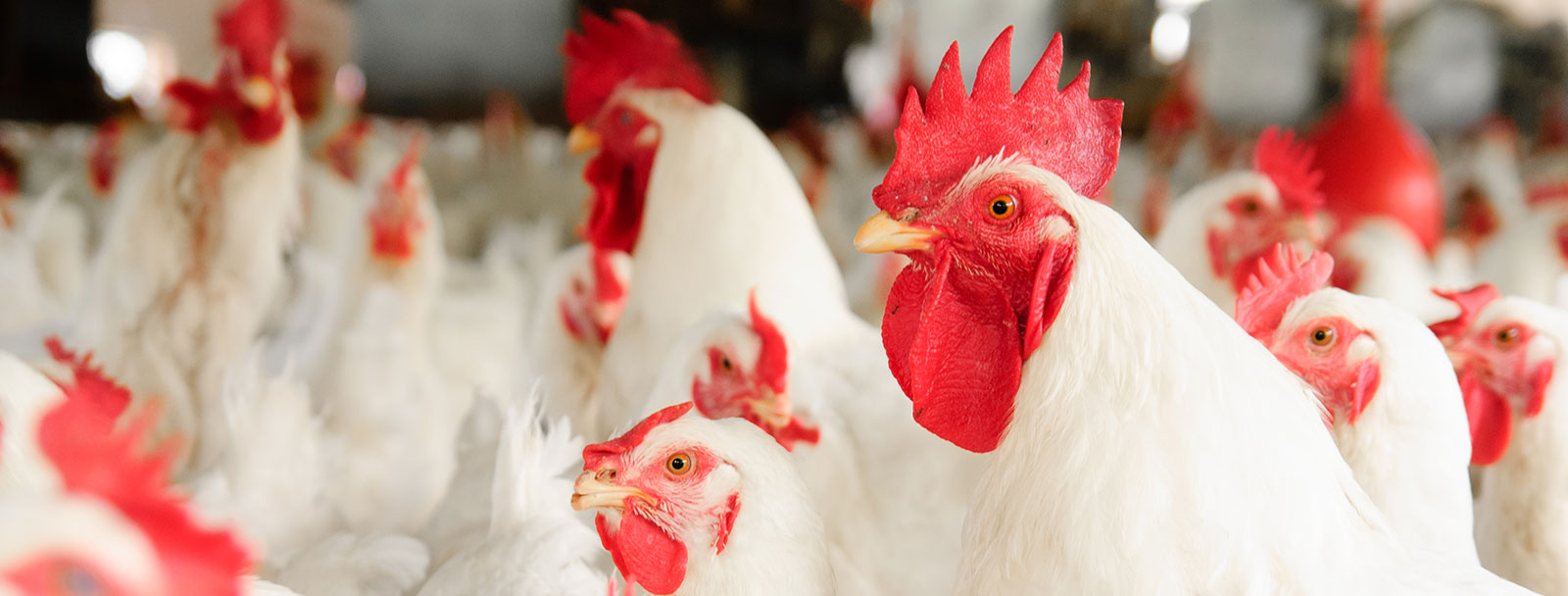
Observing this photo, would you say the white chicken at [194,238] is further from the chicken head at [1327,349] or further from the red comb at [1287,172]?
the red comb at [1287,172]

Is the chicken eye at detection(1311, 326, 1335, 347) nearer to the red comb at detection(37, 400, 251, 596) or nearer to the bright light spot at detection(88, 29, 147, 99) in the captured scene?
the red comb at detection(37, 400, 251, 596)

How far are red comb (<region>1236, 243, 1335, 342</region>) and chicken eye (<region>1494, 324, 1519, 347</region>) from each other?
30 cm

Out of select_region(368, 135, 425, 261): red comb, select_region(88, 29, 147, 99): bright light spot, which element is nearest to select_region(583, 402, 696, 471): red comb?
select_region(368, 135, 425, 261): red comb

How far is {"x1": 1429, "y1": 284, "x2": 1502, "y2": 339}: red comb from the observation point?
161 cm

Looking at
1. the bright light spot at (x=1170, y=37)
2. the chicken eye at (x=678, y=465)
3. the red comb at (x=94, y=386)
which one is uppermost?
the bright light spot at (x=1170, y=37)

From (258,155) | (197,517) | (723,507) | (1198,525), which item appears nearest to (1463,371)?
(1198,525)

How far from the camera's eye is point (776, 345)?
168cm

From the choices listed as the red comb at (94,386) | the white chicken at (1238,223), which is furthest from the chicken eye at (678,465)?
the white chicken at (1238,223)

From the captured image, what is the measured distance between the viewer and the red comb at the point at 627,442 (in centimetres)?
133

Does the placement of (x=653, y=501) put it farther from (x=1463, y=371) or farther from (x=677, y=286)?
(x=1463, y=371)

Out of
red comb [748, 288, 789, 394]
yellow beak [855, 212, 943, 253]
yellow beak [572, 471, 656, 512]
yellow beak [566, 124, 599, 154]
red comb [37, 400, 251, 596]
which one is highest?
yellow beak [566, 124, 599, 154]

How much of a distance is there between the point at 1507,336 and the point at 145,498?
1767 mm

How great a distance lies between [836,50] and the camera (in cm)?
530

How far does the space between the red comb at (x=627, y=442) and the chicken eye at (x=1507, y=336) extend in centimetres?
124
